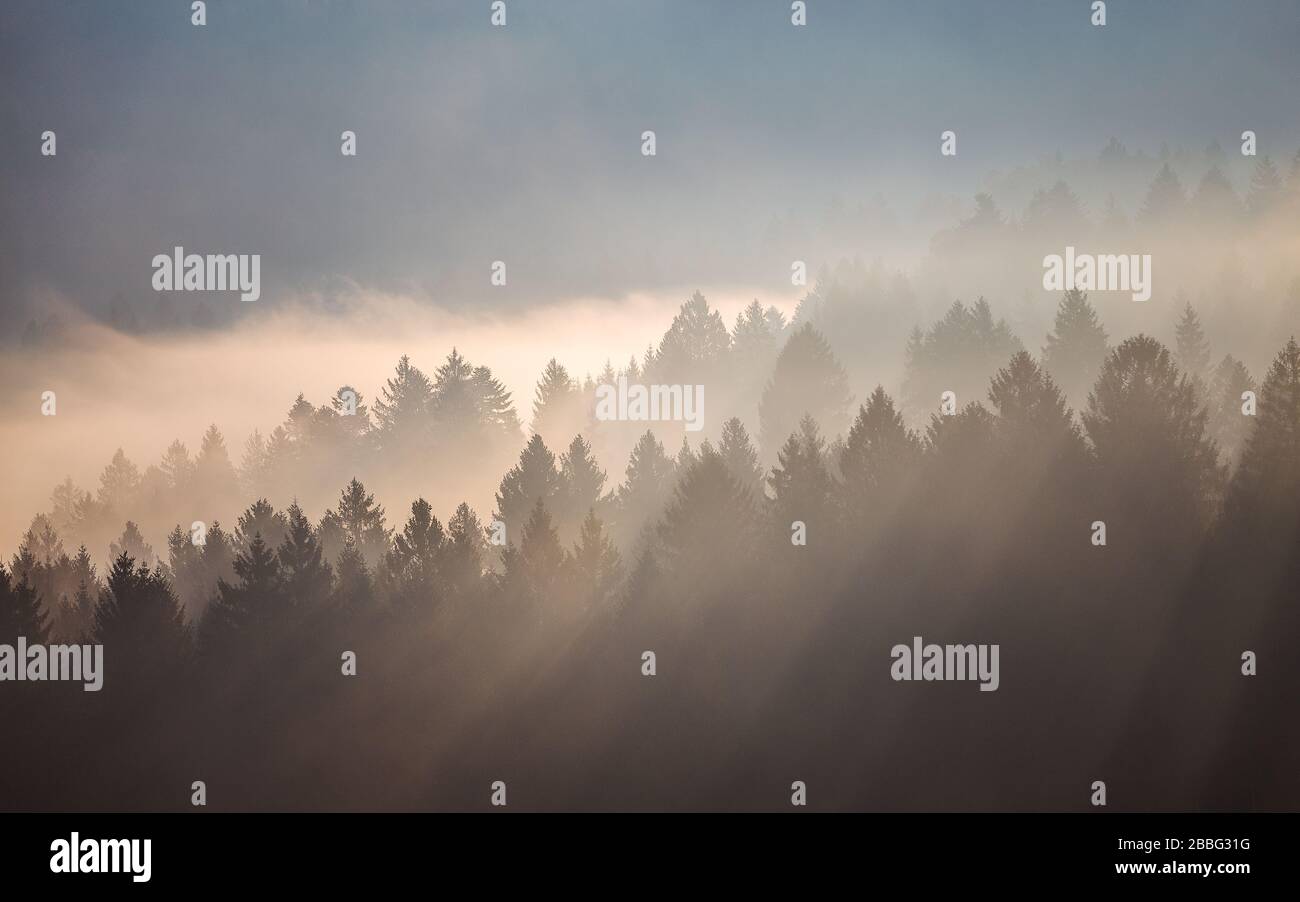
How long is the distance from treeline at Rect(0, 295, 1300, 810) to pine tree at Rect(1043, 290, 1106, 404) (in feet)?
32.6

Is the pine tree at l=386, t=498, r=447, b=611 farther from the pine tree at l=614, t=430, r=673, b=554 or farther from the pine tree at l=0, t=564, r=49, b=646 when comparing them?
the pine tree at l=0, t=564, r=49, b=646

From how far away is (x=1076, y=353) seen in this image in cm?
6269

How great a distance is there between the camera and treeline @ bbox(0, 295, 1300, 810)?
139 feet

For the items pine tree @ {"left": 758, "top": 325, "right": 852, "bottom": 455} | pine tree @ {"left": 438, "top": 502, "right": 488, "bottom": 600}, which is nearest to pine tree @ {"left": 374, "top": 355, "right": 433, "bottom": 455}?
pine tree @ {"left": 758, "top": 325, "right": 852, "bottom": 455}

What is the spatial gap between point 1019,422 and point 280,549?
37598mm

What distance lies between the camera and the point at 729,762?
44594 mm

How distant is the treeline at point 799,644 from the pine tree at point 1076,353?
994 cm

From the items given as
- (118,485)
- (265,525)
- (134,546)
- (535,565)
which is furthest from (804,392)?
(118,485)

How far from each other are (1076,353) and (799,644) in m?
29.9

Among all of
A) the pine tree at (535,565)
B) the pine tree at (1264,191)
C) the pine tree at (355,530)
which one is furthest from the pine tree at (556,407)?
the pine tree at (1264,191)

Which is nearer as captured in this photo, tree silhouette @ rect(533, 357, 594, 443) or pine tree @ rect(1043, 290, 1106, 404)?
pine tree @ rect(1043, 290, 1106, 404)

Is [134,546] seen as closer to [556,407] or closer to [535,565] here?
[556,407]
